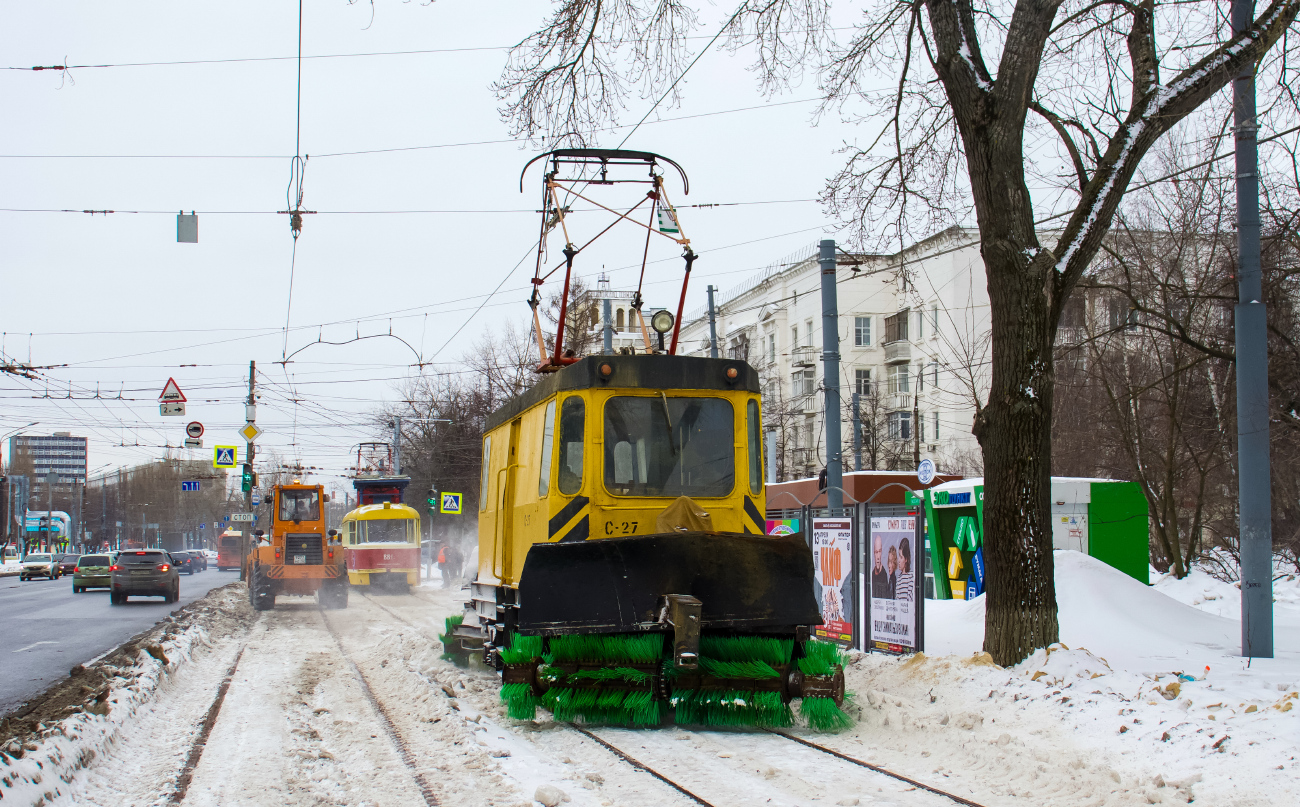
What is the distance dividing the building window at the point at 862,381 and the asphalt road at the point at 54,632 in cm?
3198

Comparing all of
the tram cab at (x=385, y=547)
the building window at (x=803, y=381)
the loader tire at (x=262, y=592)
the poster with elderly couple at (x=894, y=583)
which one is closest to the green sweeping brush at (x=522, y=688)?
the poster with elderly couple at (x=894, y=583)

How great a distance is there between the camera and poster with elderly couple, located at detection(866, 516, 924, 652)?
10969mm

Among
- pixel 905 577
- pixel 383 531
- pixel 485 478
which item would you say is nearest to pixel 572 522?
pixel 485 478

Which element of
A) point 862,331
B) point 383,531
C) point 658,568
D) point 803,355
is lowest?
point 383,531

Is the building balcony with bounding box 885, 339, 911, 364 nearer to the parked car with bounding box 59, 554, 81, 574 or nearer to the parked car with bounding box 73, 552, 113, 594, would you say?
the parked car with bounding box 73, 552, 113, 594

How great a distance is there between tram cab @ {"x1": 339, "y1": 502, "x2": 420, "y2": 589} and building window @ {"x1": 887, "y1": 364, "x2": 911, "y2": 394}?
26.3m

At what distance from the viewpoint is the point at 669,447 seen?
895 cm

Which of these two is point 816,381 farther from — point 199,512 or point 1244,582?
point 199,512

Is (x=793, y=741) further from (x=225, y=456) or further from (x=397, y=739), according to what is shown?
(x=225, y=456)

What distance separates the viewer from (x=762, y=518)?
9.22 m

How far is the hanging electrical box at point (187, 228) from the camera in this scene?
1833cm

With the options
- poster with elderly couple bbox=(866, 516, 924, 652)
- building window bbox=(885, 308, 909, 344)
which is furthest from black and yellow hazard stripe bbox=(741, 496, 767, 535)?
building window bbox=(885, 308, 909, 344)

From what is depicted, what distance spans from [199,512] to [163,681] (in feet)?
400

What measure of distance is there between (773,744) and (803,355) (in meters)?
46.9
